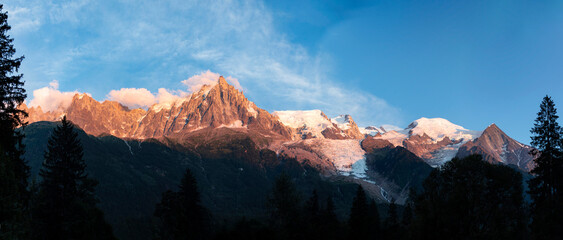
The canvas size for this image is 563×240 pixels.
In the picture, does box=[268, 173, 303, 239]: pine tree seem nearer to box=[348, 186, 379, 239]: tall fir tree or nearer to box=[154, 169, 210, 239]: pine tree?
box=[154, 169, 210, 239]: pine tree

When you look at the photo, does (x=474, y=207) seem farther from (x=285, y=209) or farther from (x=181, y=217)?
(x=181, y=217)

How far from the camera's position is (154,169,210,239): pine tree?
76.2 m

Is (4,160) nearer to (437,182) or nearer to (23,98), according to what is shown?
(23,98)

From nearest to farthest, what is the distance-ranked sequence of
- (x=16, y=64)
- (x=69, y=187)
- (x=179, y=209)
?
(x=16, y=64) → (x=69, y=187) → (x=179, y=209)

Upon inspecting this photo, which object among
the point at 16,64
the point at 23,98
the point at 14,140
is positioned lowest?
the point at 14,140

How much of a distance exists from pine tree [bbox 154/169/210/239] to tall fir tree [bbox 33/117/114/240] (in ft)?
54.6

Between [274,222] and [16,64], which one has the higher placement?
[16,64]

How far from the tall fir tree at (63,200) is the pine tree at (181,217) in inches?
656

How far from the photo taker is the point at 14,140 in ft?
122

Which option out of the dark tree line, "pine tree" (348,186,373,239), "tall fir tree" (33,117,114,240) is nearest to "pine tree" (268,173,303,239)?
the dark tree line

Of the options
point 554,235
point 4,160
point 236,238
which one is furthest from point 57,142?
point 554,235

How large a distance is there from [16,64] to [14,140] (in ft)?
22.3

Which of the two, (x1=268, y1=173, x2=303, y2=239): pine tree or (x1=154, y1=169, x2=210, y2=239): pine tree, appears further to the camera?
(x1=268, y1=173, x2=303, y2=239): pine tree

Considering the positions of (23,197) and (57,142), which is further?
(57,142)
